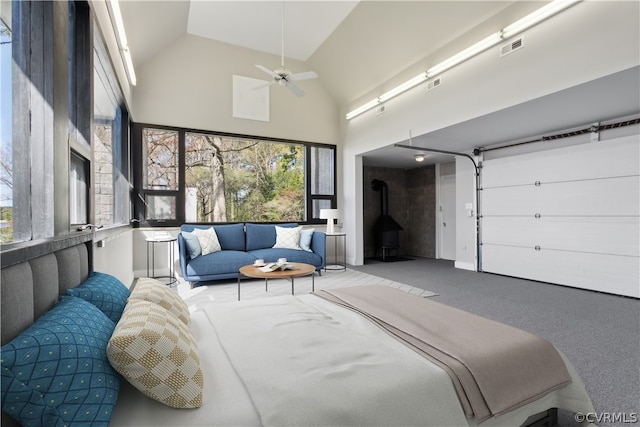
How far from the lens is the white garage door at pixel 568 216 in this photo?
3859 mm

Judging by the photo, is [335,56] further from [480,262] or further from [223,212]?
[480,262]

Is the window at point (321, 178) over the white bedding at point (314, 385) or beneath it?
over

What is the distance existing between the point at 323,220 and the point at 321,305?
496cm

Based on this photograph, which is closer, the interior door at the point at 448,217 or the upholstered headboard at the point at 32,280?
the upholstered headboard at the point at 32,280

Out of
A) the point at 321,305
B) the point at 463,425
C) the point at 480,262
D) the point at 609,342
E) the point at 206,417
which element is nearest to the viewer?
the point at 206,417

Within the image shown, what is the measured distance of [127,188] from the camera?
4.77m

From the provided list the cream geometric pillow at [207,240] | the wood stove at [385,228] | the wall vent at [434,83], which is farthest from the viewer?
the wood stove at [385,228]

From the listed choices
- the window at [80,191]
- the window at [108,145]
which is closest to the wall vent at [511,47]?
the window at [108,145]

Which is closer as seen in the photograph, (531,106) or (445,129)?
(531,106)

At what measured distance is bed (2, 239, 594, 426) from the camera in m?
0.90

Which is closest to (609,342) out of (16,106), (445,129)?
(445,129)

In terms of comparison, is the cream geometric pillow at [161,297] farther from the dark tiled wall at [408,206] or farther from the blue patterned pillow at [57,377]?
the dark tiled wall at [408,206]

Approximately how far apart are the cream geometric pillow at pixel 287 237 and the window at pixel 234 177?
3.34 ft

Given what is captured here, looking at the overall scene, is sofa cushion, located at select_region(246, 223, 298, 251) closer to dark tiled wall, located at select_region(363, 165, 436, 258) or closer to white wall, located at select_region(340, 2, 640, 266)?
white wall, located at select_region(340, 2, 640, 266)
